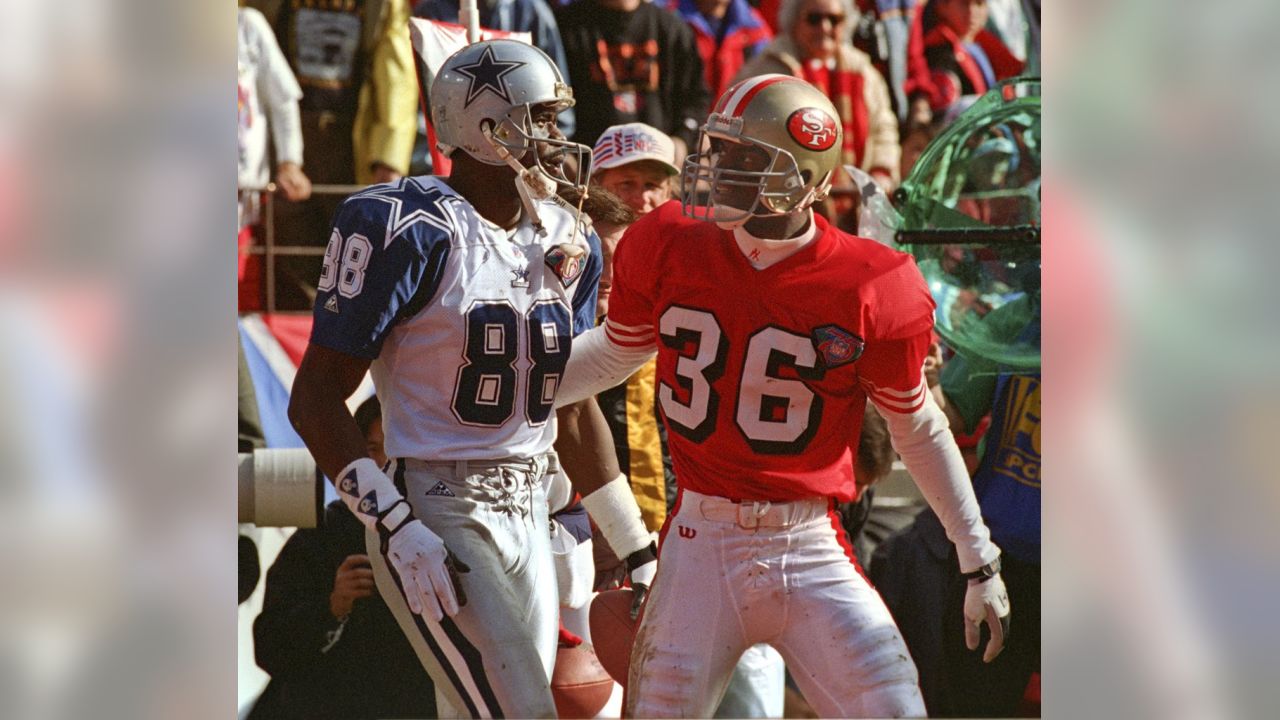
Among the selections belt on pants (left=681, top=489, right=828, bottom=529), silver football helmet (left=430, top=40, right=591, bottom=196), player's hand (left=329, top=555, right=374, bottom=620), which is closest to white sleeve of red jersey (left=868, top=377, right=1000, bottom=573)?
belt on pants (left=681, top=489, right=828, bottom=529)

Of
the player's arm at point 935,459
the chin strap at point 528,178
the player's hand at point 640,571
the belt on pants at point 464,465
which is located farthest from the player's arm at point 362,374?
the player's arm at point 935,459

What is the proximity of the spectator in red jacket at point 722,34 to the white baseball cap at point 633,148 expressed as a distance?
0.75 m

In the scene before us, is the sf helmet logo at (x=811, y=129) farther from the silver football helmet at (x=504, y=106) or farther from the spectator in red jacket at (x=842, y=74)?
the spectator in red jacket at (x=842, y=74)

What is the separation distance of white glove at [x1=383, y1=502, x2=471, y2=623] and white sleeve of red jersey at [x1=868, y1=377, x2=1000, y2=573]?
1042 millimetres

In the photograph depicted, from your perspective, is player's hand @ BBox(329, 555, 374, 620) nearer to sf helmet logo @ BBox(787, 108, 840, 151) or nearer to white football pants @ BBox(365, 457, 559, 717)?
white football pants @ BBox(365, 457, 559, 717)

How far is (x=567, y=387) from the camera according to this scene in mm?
4211

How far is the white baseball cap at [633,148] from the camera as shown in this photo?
5340mm

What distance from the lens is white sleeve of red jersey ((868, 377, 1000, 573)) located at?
399cm

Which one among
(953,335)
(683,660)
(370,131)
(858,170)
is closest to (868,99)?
(858,170)

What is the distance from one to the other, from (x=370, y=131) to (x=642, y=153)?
3.20 feet

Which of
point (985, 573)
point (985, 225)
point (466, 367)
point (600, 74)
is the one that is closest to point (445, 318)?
point (466, 367)

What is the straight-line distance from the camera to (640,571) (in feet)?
14.6

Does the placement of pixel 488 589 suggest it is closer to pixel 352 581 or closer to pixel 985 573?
pixel 985 573
